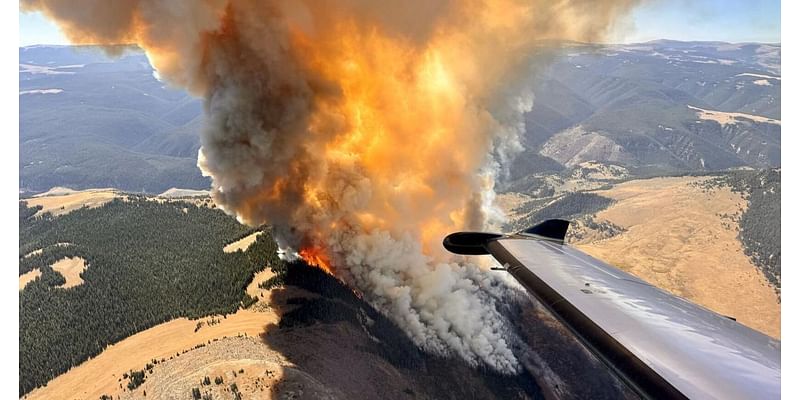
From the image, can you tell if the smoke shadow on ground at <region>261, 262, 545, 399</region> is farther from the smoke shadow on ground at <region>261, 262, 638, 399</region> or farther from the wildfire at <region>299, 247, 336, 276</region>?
the wildfire at <region>299, 247, 336, 276</region>

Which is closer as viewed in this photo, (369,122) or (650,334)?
(650,334)

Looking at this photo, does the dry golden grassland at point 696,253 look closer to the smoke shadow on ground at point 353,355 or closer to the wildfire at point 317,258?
the smoke shadow on ground at point 353,355

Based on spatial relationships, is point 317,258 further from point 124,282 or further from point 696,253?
point 696,253

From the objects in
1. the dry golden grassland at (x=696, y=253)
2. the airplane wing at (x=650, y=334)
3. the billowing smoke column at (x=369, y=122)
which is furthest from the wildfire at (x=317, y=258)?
the dry golden grassland at (x=696, y=253)

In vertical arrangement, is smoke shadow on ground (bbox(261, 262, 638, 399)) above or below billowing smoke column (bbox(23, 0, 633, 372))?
below

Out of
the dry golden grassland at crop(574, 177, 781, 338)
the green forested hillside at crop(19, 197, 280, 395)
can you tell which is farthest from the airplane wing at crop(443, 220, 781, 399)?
the dry golden grassland at crop(574, 177, 781, 338)

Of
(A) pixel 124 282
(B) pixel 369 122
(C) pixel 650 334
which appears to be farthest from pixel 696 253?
(C) pixel 650 334

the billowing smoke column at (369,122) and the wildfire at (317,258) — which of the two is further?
the wildfire at (317,258)
